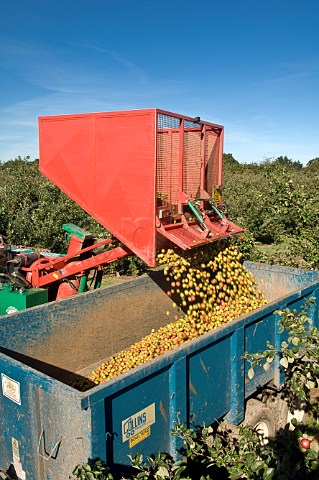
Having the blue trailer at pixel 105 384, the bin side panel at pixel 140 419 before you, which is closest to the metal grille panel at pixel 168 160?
the blue trailer at pixel 105 384

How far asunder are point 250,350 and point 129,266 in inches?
256

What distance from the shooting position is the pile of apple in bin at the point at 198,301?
14.0ft

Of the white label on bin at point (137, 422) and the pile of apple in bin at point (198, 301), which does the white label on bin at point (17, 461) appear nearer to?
the white label on bin at point (137, 422)

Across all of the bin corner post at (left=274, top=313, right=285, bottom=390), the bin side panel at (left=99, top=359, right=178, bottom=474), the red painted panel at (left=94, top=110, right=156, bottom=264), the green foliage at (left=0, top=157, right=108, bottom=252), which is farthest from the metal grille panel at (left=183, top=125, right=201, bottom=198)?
the green foliage at (left=0, top=157, right=108, bottom=252)

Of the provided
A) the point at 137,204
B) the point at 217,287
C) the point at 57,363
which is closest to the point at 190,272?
the point at 217,287

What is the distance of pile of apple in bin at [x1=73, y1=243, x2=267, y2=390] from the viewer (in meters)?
4.26

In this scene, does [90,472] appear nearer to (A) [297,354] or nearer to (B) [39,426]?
(B) [39,426]

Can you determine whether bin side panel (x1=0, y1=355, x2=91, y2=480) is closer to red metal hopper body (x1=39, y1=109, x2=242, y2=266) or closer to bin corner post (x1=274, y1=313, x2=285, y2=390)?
red metal hopper body (x1=39, y1=109, x2=242, y2=266)

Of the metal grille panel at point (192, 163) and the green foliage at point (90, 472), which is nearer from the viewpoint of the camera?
the green foliage at point (90, 472)

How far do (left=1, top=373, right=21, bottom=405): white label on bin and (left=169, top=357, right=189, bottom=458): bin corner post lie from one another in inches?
39.2

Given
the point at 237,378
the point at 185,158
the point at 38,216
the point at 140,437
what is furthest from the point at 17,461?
the point at 38,216

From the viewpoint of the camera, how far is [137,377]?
8.63 feet

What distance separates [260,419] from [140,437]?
1521mm

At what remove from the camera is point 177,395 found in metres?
2.96
